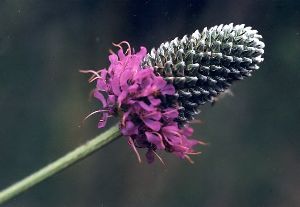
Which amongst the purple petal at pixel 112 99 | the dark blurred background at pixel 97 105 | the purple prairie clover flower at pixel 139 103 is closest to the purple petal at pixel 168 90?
the purple prairie clover flower at pixel 139 103

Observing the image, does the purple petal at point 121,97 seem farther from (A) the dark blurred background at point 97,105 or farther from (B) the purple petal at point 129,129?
(A) the dark blurred background at point 97,105

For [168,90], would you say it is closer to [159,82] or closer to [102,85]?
[159,82]

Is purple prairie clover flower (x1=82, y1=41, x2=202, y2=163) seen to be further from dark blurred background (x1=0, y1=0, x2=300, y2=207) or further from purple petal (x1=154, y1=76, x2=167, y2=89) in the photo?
dark blurred background (x1=0, y1=0, x2=300, y2=207)

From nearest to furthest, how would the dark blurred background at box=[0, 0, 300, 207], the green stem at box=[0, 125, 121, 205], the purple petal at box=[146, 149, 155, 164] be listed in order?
1. the green stem at box=[0, 125, 121, 205]
2. the purple petal at box=[146, 149, 155, 164]
3. the dark blurred background at box=[0, 0, 300, 207]

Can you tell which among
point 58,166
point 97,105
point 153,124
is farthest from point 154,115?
point 97,105

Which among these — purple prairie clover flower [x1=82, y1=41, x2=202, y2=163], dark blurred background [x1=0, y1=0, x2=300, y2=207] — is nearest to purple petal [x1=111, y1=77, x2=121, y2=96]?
purple prairie clover flower [x1=82, y1=41, x2=202, y2=163]

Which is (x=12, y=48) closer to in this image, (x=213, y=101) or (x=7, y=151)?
(x=7, y=151)
